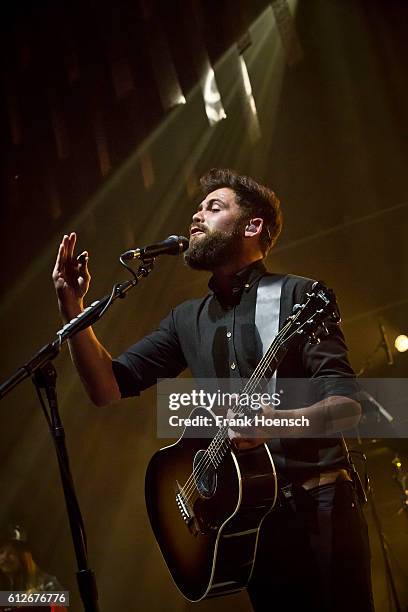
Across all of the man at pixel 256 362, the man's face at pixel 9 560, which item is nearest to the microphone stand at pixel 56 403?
the man at pixel 256 362

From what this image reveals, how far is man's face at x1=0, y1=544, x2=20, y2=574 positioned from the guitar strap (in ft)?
10.4

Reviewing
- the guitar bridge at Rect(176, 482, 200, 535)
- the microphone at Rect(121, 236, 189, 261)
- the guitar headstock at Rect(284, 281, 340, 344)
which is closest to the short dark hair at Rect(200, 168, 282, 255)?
the microphone at Rect(121, 236, 189, 261)

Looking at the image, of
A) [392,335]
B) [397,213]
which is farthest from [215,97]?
[392,335]

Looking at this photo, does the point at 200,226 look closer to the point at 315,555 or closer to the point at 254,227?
the point at 254,227

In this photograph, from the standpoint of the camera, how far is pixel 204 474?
1.79 m

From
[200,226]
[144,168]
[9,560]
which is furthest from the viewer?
[144,168]

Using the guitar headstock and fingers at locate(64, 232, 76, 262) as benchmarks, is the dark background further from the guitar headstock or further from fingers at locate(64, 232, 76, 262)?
the guitar headstock

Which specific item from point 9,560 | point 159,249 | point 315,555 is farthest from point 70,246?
point 9,560

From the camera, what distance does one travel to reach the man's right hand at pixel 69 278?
191 centimetres

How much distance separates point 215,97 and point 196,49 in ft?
1.14

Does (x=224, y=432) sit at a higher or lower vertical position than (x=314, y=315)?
lower

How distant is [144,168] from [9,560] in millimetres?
2973

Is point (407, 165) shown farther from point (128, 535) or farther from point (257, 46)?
point (128, 535)

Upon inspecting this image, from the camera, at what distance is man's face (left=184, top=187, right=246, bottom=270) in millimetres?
2176
